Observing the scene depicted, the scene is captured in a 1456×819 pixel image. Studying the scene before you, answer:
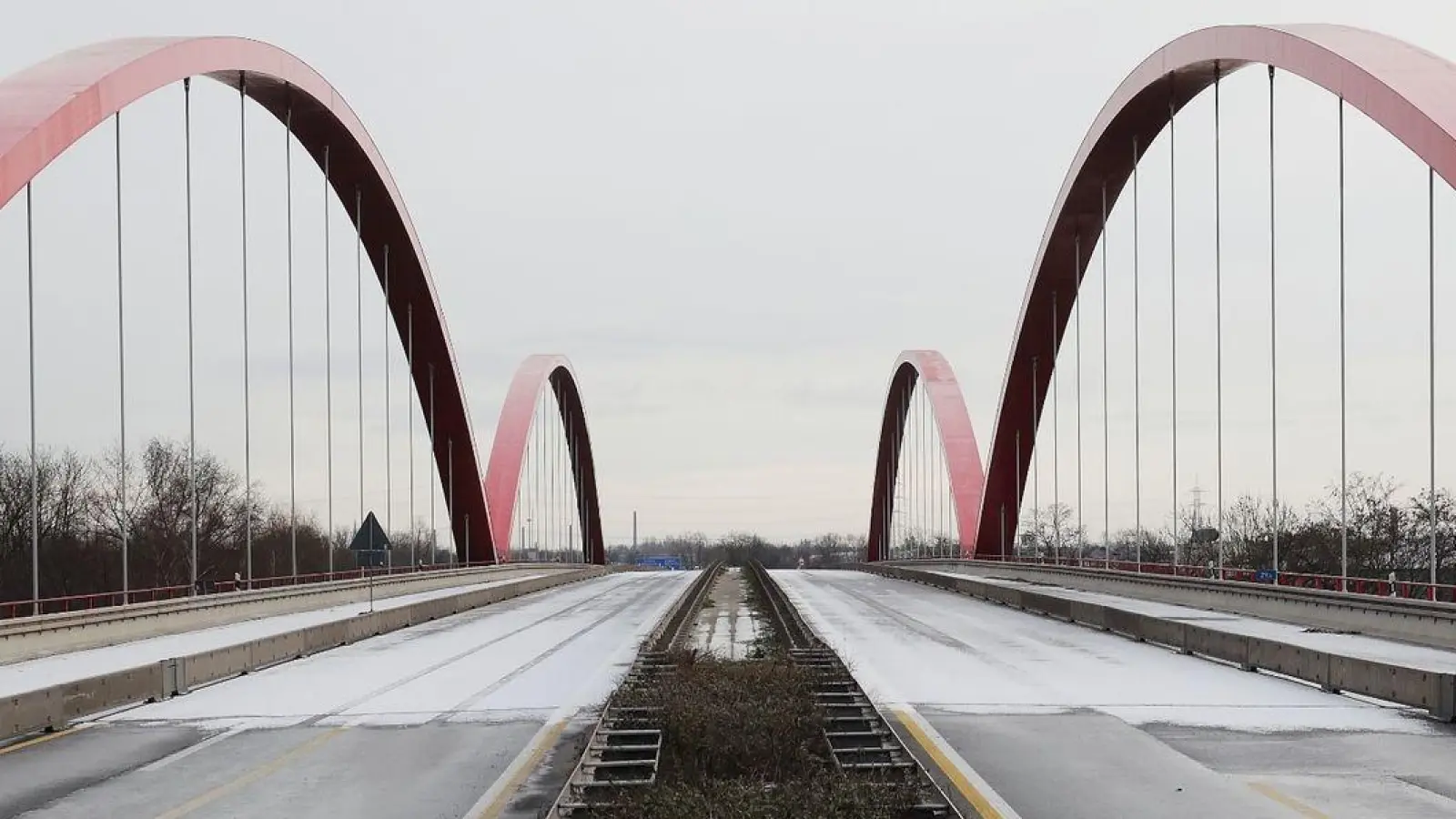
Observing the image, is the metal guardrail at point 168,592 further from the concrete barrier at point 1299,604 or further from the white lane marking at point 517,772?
the concrete barrier at point 1299,604

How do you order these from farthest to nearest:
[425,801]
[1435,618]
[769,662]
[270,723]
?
[1435,618], [769,662], [270,723], [425,801]

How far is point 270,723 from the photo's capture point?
1477cm

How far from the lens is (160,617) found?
26.0 meters

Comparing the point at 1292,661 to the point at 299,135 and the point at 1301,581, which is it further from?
the point at 299,135

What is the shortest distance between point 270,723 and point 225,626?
14.9 m

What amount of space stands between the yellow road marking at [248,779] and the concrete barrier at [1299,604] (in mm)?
13933

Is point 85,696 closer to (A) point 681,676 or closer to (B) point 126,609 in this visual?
(A) point 681,676

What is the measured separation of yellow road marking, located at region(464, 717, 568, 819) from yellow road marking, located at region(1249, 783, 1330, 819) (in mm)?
4811

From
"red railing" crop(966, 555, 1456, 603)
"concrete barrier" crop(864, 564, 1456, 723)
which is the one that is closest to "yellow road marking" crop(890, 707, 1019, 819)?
"concrete barrier" crop(864, 564, 1456, 723)

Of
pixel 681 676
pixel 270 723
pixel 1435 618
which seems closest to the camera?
pixel 270 723

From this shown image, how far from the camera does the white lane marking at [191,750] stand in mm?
12086

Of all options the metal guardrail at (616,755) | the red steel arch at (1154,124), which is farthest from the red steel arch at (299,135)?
the red steel arch at (1154,124)

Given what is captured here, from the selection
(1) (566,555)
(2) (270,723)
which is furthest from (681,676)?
(1) (566,555)

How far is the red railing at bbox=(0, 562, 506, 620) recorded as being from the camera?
80.7 feet
